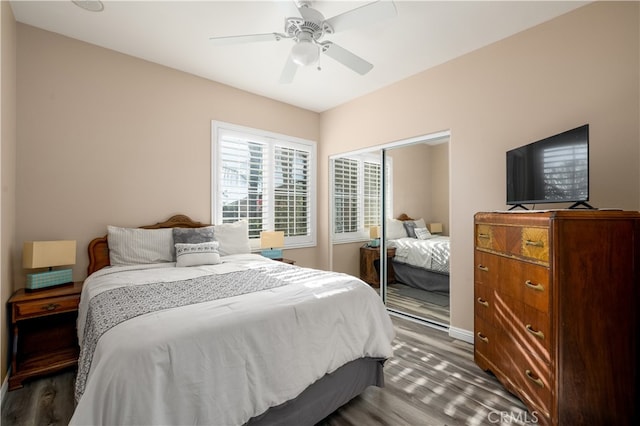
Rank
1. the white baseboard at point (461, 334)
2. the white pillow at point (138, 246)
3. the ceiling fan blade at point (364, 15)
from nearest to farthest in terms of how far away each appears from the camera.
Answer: the ceiling fan blade at point (364, 15)
the white pillow at point (138, 246)
the white baseboard at point (461, 334)

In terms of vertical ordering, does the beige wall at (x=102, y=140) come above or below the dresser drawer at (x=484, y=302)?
above

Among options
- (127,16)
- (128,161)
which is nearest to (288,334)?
(128,161)

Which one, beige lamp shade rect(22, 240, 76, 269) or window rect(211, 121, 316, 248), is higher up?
window rect(211, 121, 316, 248)

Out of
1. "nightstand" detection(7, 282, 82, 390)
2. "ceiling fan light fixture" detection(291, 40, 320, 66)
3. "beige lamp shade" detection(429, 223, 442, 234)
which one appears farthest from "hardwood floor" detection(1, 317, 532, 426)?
"ceiling fan light fixture" detection(291, 40, 320, 66)

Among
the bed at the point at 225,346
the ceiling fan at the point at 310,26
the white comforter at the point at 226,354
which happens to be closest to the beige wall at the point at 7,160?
the bed at the point at 225,346

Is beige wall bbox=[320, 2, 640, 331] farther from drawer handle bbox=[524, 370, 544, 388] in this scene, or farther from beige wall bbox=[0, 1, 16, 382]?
beige wall bbox=[0, 1, 16, 382]

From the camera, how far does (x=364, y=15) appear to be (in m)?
1.96

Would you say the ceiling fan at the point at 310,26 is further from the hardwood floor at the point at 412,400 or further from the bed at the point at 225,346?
the hardwood floor at the point at 412,400

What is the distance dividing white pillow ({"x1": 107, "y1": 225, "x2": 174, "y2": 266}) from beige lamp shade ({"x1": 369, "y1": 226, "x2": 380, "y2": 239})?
8.26 ft

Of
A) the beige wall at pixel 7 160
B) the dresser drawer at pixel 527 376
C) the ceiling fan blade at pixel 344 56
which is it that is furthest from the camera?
the ceiling fan blade at pixel 344 56

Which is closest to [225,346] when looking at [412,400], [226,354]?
[226,354]

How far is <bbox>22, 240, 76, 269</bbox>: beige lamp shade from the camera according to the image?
7.70 feet

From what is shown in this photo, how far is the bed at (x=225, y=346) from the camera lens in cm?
118

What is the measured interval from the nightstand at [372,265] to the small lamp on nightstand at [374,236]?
0.06 metres
